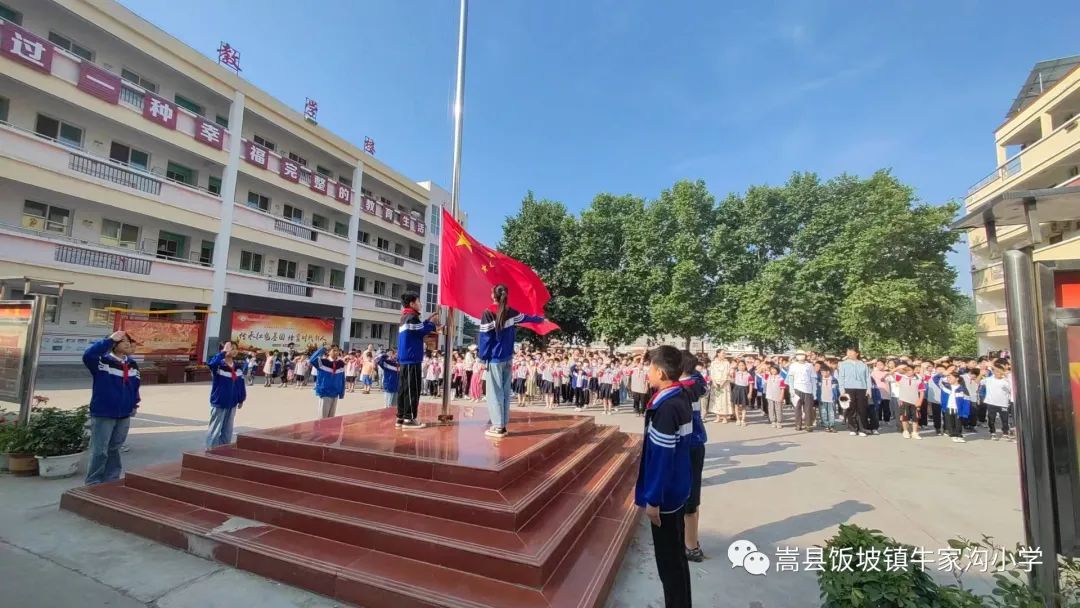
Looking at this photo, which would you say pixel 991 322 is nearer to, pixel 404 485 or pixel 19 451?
pixel 404 485

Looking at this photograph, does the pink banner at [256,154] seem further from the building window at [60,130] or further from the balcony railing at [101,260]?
the balcony railing at [101,260]

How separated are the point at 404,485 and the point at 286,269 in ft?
79.5

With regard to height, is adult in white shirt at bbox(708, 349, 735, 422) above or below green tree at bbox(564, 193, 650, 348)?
below

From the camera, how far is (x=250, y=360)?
20.1 metres

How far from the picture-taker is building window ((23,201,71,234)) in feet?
50.3

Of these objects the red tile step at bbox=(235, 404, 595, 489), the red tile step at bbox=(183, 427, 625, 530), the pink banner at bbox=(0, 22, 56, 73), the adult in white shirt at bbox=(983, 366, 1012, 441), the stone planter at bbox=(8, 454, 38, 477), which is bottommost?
the stone planter at bbox=(8, 454, 38, 477)

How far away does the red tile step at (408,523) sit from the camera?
3.38 m

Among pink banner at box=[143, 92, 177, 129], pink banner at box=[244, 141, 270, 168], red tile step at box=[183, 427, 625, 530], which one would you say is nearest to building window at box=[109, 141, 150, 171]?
pink banner at box=[143, 92, 177, 129]

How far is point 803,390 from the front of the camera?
428 inches

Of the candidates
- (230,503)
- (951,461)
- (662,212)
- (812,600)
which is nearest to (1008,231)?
(662,212)

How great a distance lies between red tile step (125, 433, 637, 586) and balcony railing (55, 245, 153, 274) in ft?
49.9

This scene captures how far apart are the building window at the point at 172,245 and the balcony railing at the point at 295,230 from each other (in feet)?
12.7

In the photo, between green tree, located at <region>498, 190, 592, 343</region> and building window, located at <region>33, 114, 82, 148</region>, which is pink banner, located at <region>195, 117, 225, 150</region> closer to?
building window, located at <region>33, 114, 82, 148</region>

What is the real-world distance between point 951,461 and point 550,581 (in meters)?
8.49
